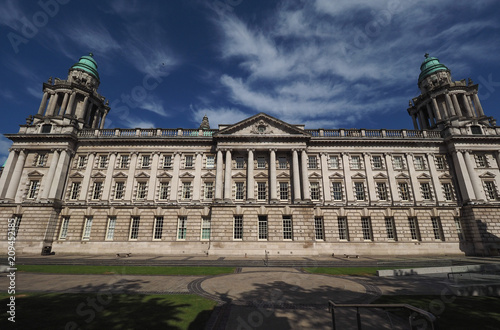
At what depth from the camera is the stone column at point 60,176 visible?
30.3 m

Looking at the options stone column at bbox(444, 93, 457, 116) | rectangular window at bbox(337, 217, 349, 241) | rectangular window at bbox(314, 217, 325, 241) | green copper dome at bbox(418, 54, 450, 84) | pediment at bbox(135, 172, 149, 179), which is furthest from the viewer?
green copper dome at bbox(418, 54, 450, 84)

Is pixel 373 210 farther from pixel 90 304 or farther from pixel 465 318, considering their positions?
pixel 90 304

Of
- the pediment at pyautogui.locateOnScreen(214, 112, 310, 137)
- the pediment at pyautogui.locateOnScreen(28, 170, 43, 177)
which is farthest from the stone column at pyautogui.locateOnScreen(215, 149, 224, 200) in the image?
the pediment at pyautogui.locateOnScreen(28, 170, 43, 177)

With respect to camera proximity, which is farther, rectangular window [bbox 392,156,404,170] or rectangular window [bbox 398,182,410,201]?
rectangular window [bbox 392,156,404,170]

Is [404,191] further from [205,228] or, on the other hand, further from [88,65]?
[88,65]

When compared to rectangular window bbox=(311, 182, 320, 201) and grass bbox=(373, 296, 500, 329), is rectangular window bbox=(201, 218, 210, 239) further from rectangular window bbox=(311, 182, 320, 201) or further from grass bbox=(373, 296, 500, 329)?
grass bbox=(373, 296, 500, 329)

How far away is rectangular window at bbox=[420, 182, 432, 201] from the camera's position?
31981 mm

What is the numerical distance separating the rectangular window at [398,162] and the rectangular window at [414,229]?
7.28m

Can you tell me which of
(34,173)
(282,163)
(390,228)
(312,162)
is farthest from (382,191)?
(34,173)

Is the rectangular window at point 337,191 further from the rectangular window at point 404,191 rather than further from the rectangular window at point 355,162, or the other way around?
the rectangular window at point 404,191

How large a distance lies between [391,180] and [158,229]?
108ft

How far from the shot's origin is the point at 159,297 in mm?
9172

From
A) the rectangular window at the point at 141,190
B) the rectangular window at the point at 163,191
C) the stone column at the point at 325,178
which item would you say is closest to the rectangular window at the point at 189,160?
the rectangular window at the point at 163,191

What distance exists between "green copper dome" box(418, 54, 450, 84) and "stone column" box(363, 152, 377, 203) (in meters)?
22.2
